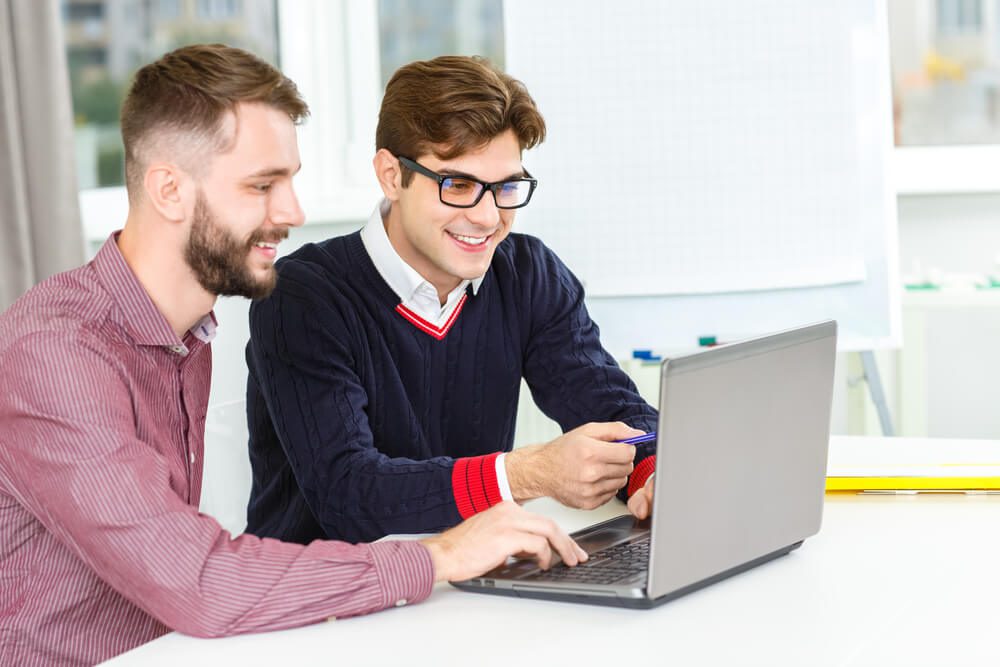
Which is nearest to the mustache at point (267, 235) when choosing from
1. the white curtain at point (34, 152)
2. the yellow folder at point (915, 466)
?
the yellow folder at point (915, 466)

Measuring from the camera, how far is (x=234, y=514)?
82.0 inches

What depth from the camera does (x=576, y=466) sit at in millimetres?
1389

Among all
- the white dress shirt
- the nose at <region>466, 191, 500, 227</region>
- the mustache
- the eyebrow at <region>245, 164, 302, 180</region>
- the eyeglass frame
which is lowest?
the white dress shirt

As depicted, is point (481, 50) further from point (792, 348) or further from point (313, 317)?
point (792, 348)

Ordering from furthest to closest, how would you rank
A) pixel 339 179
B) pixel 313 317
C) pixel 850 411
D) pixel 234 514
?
pixel 339 179 → pixel 850 411 → pixel 234 514 → pixel 313 317

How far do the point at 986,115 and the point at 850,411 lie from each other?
2.76 ft

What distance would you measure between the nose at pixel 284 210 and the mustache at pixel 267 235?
1cm

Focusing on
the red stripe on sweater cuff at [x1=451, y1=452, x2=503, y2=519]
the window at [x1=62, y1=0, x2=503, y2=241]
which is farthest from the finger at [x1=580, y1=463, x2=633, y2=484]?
the window at [x1=62, y1=0, x2=503, y2=241]

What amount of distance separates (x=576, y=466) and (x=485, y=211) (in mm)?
431

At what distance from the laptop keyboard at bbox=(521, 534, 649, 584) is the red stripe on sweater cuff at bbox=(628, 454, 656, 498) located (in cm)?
26

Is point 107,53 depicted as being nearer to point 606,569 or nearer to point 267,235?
point 267,235

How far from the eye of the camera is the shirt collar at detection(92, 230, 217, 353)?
3.94 ft

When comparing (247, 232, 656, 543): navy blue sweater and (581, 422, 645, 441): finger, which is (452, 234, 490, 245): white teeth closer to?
(247, 232, 656, 543): navy blue sweater

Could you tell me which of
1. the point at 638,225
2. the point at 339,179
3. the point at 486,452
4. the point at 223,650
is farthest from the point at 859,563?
the point at 339,179
